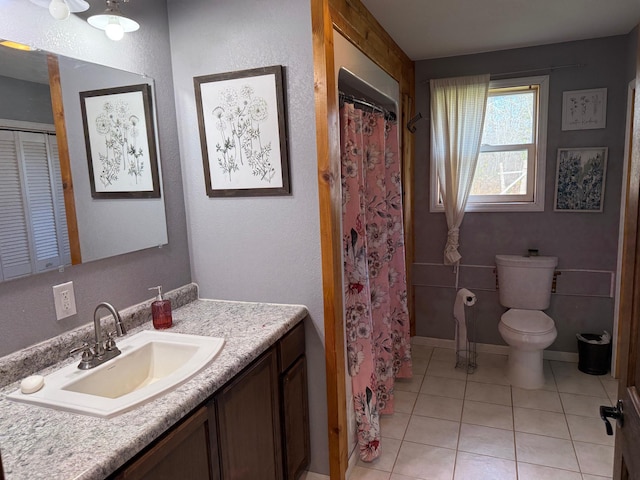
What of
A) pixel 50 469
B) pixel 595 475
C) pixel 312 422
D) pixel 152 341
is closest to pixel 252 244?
pixel 152 341

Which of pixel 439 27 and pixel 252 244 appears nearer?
pixel 252 244

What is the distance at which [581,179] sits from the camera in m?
3.11

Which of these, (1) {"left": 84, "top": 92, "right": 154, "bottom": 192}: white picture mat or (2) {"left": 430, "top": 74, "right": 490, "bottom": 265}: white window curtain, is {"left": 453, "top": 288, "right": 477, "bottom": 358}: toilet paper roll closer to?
(2) {"left": 430, "top": 74, "right": 490, "bottom": 265}: white window curtain

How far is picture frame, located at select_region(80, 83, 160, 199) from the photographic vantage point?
1696mm

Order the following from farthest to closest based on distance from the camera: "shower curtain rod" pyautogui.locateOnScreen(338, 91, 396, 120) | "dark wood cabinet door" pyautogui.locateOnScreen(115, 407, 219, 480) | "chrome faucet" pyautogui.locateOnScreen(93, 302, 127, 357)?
"shower curtain rod" pyautogui.locateOnScreen(338, 91, 396, 120) → "chrome faucet" pyautogui.locateOnScreen(93, 302, 127, 357) → "dark wood cabinet door" pyautogui.locateOnScreen(115, 407, 219, 480)

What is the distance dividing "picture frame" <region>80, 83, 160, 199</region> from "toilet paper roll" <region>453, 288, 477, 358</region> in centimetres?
233

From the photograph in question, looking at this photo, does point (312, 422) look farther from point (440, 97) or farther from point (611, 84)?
point (611, 84)

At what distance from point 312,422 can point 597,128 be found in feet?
9.17

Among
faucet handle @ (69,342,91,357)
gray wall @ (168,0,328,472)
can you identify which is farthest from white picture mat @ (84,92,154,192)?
faucet handle @ (69,342,91,357)

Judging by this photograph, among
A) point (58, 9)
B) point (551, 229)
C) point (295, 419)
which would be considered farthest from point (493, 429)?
point (58, 9)

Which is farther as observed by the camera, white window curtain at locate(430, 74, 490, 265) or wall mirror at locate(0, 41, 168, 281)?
white window curtain at locate(430, 74, 490, 265)

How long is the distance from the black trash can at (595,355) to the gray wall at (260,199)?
218cm

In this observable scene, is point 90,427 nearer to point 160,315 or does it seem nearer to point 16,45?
point 160,315

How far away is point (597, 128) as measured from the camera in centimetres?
304
